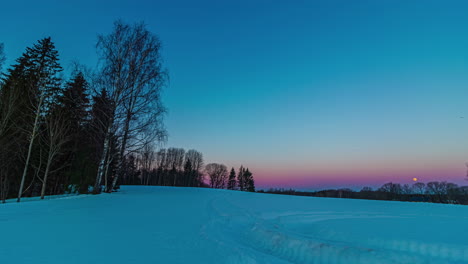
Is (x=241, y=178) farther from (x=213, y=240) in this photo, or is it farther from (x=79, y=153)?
(x=213, y=240)

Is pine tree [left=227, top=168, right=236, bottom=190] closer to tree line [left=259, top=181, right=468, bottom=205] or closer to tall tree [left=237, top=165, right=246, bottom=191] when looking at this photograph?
tall tree [left=237, top=165, right=246, bottom=191]

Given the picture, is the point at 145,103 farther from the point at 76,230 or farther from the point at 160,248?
the point at 160,248

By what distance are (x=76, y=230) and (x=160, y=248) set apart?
1.84m

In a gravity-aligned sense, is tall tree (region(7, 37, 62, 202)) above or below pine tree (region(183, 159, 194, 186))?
above

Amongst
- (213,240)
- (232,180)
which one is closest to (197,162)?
(232,180)

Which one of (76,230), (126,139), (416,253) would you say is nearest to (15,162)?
(126,139)

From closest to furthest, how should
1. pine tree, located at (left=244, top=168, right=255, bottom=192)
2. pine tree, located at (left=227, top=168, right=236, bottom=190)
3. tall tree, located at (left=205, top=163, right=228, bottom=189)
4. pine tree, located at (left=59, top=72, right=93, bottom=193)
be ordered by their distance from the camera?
A: pine tree, located at (left=59, top=72, right=93, bottom=193)
pine tree, located at (left=244, top=168, right=255, bottom=192)
pine tree, located at (left=227, top=168, right=236, bottom=190)
tall tree, located at (left=205, top=163, right=228, bottom=189)

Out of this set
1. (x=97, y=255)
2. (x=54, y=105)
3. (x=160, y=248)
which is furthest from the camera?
(x=54, y=105)

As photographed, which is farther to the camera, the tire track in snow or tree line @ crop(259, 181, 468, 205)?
tree line @ crop(259, 181, 468, 205)

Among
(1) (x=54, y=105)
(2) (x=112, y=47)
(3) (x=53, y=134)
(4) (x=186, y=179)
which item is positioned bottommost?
(4) (x=186, y=179)

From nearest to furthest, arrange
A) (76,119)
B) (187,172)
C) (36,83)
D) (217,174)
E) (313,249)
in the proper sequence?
(313,249) < (36,83) < (76,119) < (187,172) < (217,174)

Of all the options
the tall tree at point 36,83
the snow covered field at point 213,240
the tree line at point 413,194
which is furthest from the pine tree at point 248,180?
the snow covered field at point 213,240

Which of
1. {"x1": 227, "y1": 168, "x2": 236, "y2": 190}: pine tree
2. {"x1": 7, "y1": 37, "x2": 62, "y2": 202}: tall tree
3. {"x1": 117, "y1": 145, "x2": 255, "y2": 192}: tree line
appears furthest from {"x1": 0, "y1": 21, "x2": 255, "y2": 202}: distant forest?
{"x1": 227, "y1": 168, "x2": 236, "y2": 190}: pine tree

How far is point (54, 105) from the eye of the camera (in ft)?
36.4
